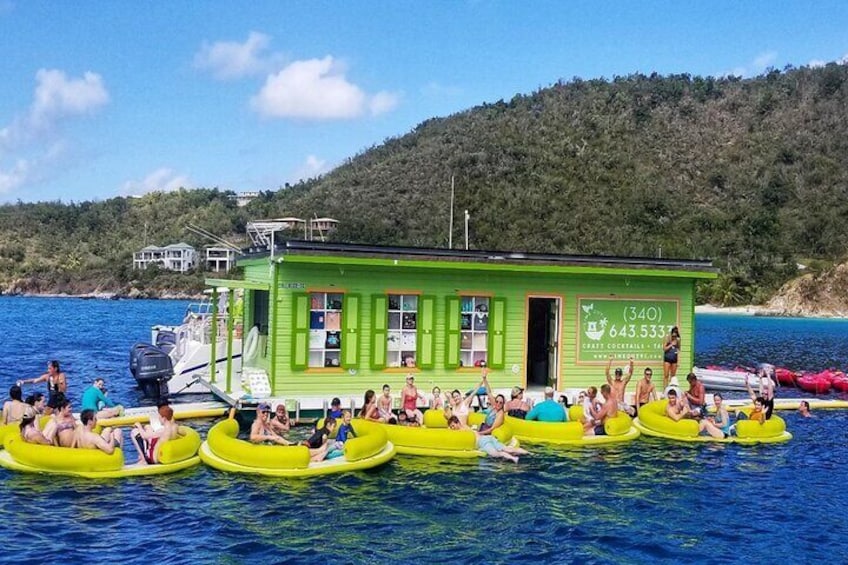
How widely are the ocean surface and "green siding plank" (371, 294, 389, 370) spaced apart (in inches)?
157

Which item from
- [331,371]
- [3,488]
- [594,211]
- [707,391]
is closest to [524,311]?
[331,371]

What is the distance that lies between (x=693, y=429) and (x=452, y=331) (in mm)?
6233

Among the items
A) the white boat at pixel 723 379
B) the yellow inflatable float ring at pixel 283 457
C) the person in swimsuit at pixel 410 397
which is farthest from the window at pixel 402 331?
the white boat at pixel 723 379

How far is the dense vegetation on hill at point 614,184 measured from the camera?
106500 mm

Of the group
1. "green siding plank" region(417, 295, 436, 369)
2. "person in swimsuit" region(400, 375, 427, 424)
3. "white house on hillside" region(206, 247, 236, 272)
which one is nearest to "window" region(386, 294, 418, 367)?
"green siding plank" region(417, 295, 436, 369)

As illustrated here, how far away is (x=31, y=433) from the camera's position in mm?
15023

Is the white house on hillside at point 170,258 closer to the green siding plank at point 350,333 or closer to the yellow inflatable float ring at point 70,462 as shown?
the green siding plank at point 350,333

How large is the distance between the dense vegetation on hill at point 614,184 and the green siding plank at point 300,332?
87.6m

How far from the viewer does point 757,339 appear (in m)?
57.5

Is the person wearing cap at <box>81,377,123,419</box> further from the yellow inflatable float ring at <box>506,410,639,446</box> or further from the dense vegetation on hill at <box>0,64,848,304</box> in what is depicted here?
the dense vegetation on hill at <box>0,64,848,304</box>

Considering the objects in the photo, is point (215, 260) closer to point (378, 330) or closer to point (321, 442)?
point (378, 330)

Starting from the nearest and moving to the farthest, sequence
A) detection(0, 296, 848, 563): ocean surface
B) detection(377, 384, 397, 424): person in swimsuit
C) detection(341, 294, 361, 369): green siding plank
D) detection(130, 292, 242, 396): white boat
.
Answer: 1. detection(0, 296, 848, 563): ocean surface
2. detection(377, 384, 397, 424): person in swimsuit
3. detection(341, 294, 361, 369): green siding plank
4. detection(130, 292, 242, 396): white boat

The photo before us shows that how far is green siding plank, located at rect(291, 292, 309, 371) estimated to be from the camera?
19.4 metres

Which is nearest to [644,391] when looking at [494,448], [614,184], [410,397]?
[494,448]
